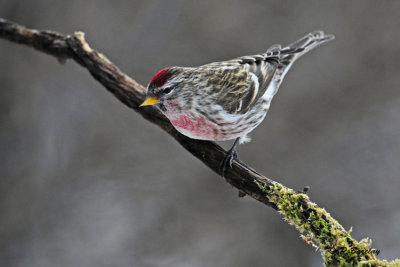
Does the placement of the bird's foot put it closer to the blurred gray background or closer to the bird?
the bird

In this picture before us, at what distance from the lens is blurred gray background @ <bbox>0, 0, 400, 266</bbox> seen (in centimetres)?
492

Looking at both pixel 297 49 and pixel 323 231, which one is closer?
pixel 323 231

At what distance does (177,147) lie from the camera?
211 inches

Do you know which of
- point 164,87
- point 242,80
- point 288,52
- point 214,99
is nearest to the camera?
point 164,87

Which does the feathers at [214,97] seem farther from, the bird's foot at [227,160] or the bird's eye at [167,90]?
the bird's foot at [227,160]

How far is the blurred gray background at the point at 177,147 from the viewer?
4.92 m

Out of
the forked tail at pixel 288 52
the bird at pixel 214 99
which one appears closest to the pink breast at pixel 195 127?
the bird at pixel 214 99

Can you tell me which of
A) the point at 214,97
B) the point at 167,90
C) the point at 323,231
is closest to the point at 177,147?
the point at 214,97

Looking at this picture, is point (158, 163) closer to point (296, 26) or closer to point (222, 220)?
point (222, 220)

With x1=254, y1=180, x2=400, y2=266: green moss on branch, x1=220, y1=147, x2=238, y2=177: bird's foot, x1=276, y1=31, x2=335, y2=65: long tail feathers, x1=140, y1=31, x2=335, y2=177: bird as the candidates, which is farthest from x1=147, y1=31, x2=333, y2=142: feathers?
x1=254, y1=180, x2=400, y2=266: green moss on branch

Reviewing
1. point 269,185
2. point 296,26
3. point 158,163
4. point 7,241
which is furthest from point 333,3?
point 7,241

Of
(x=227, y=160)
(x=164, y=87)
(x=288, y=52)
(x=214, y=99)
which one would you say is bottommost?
(x=227, y=160)

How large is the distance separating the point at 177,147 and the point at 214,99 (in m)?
2.30

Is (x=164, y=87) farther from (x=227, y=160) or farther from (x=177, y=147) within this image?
(x=177, y=147)
